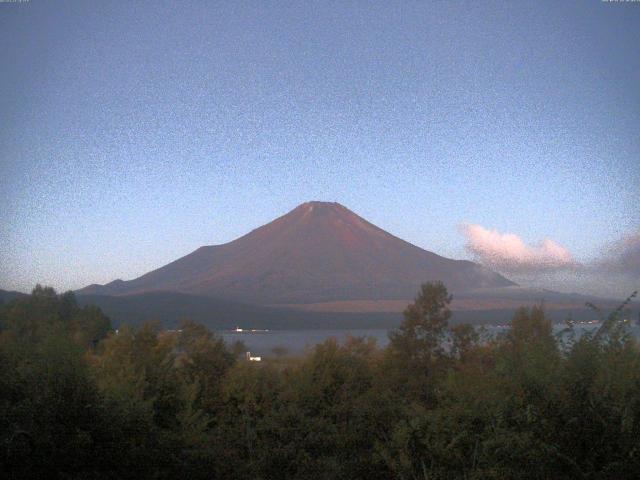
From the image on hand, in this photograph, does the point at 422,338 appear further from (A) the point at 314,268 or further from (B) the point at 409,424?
(A) the point at 314,268

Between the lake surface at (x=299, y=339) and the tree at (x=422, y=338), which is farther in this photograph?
the tree at (x=422, y=338)

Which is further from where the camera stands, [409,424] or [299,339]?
[299,339]

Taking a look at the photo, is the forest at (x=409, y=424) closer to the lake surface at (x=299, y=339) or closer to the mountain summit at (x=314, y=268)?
the lake surface at (x=299, y=339)

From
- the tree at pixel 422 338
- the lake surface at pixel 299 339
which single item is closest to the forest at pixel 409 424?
the lake surface at pixel 299 339

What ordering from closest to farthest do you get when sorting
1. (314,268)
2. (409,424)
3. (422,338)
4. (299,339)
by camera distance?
(409,424)
(422,338)
(299,339)
(314,268)

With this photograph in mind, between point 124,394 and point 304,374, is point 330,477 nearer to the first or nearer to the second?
point 124,394

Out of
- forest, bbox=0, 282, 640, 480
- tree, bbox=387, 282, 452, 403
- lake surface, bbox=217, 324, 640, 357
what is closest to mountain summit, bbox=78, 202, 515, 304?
lake surface, bbox=217, 324, 640, 357

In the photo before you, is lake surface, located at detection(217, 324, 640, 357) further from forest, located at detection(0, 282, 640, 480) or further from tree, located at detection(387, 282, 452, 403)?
tree, located at detection(387, 282, 452, 403)

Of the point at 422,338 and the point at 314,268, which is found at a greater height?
the point at 314,268

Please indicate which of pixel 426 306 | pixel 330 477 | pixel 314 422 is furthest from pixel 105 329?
pixel 330 477

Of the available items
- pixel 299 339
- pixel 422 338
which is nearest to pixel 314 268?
pixel 299 339
